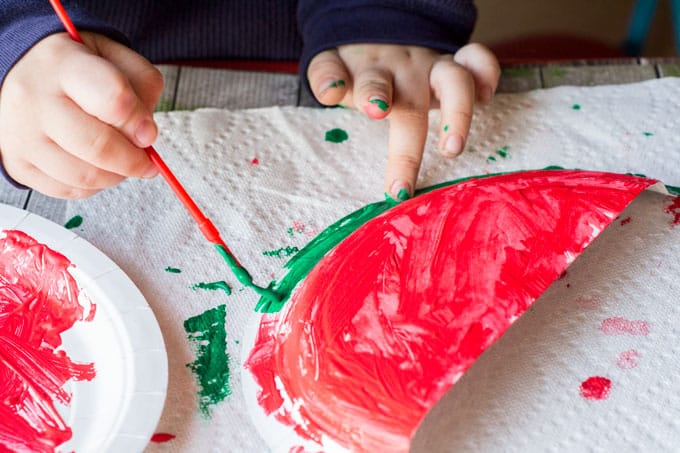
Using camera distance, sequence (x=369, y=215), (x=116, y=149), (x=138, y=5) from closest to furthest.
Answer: (x=116, y=149), (x=369, y=215), (x=138, y=5)

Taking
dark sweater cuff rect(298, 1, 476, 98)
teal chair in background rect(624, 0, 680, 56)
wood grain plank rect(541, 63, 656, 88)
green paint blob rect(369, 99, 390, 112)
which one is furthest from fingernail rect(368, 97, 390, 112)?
teal chair in background rect(624, 0, 680, 56)

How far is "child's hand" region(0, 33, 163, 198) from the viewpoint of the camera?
0.45m

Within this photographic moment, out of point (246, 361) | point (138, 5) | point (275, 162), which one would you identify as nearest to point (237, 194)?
point (275, 162)

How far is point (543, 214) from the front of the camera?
53 cm

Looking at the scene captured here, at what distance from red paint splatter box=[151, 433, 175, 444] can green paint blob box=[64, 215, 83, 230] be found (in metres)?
0.20

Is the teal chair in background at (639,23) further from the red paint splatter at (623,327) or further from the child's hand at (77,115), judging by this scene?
the child's hand at (77,115)

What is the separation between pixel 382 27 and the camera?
0.70m

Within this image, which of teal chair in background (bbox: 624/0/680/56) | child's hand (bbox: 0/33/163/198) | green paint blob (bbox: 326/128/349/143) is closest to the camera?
child's hand (bbox: 0/33/163/198)

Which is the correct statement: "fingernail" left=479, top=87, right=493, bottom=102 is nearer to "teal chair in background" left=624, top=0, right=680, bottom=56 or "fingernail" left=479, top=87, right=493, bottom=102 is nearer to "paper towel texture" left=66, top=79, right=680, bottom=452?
"paper towel texture" left=66, top=79, right=680, bottom=452

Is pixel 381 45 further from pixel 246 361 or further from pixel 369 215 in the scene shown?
pixel 246 361

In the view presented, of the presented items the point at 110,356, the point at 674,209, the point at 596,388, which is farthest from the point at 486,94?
the point at 110,356

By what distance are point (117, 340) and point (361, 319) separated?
0.54 feet

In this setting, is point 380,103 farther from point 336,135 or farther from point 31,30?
point 31,30

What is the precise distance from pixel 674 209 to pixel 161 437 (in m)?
0.42
